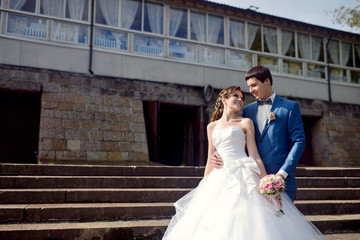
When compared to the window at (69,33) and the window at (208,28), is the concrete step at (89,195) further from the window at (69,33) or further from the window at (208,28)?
the window at (208,28)

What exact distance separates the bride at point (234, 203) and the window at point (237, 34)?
9.82m

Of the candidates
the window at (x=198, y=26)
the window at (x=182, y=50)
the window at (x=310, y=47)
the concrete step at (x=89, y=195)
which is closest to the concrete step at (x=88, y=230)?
the concrete step at (x=89, y=195)

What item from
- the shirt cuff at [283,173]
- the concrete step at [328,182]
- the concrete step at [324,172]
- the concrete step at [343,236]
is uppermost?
the shirt cuff at [283,173]

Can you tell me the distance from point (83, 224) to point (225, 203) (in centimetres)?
249

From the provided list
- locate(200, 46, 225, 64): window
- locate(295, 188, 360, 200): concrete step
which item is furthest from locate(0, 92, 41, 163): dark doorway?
locate(295, 188, 360, 200): concrete step

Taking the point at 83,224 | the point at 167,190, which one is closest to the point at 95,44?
the point at 167,190

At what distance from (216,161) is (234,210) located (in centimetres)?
55

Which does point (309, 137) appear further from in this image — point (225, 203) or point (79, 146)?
point (225, 203)

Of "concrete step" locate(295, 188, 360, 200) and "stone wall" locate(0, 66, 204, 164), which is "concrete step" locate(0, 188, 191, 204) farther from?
"stone wall" locate(0, 66, 204, 164)

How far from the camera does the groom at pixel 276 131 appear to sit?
255cm

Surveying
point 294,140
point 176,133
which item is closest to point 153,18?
point 176,133

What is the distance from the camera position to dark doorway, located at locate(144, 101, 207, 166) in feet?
33.9

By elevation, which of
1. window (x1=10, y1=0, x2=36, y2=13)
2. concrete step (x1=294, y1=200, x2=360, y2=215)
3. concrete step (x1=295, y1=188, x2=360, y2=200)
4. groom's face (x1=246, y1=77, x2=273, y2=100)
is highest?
window (x1=10, y1=0, x2=36, y2=13)

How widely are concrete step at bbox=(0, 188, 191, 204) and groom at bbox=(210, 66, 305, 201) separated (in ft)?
9.59
